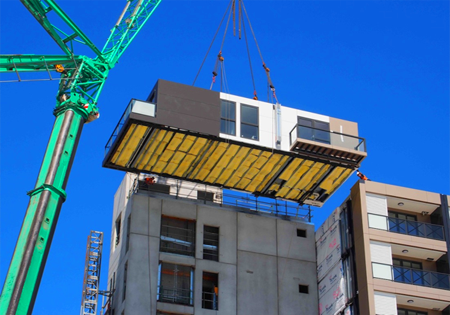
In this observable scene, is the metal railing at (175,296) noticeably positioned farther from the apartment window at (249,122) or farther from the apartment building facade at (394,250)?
the apartment window at (249,122)

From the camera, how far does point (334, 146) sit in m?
67.9

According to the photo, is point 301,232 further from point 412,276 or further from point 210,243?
point 412,276

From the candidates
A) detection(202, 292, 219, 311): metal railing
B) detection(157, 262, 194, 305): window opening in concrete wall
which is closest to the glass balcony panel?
detection(202, 292, 219, 311): metal railing

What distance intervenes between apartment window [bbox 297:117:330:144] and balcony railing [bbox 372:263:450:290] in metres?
11.2

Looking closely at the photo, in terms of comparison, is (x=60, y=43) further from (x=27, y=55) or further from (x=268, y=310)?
(x=268, y=310)

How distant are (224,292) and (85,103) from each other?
18037 millimetres

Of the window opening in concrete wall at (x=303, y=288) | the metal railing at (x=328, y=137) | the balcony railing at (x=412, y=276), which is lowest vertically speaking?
the balcony railing at (x=412, y=276)

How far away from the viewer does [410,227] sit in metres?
66.3

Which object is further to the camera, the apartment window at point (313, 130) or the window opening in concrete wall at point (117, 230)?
the window opening in concrete wall at point (117, 230)

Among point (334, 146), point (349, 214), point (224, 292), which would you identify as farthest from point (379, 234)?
point (224, 292)

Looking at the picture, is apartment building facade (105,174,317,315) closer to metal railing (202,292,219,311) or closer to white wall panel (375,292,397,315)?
metal railing (202,292,219,311)

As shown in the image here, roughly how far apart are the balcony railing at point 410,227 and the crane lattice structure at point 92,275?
23.8m

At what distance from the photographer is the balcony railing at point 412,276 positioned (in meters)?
62.8

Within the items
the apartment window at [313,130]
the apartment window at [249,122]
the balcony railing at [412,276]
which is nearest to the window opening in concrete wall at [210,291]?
the apartment window at [249,122]
